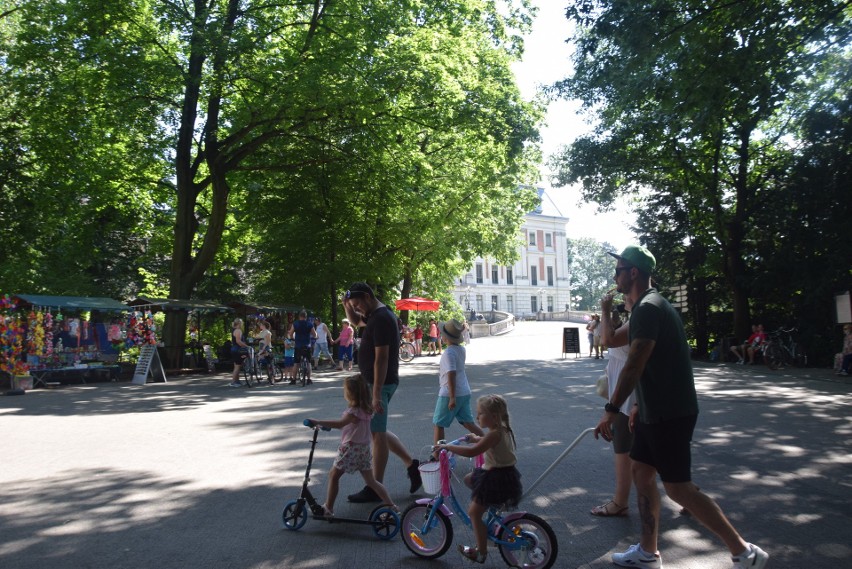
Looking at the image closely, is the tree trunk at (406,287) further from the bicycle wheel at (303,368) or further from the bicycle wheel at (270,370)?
the bicycle wheel at (303,368)

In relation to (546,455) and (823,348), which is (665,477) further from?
(823,348)

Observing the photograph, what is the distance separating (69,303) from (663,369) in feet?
62.7

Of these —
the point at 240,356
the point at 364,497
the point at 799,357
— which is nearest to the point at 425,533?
the point at 364,497

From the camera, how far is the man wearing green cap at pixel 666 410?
156 inches

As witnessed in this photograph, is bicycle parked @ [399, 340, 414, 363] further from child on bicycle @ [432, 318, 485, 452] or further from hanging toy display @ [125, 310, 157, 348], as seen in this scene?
child on bicycle @ [432, 318, 485, 452]

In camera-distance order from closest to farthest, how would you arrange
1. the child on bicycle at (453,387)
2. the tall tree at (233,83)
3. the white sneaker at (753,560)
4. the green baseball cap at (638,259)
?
the white sneaker at (753,560), the green baseball cap at (638,259), the child on bicycle at (453,387), the tall tree at (233,83)

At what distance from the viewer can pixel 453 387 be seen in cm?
712

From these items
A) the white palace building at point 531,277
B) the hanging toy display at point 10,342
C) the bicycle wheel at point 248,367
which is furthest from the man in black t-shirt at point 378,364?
the white palace building at point 531,277

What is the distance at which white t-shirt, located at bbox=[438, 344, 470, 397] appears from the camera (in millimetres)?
7133

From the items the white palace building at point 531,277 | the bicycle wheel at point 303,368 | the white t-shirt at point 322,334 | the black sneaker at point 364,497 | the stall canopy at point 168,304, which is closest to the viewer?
the black sneaker at point 364,497

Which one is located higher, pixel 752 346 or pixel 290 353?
pixel 752 346

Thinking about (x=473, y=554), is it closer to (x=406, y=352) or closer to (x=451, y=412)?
(x=451, y=412)

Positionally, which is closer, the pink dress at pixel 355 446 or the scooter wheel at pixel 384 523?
the scooter wheel at pixel 384 523

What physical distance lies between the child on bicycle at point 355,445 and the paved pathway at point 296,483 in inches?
13.1
